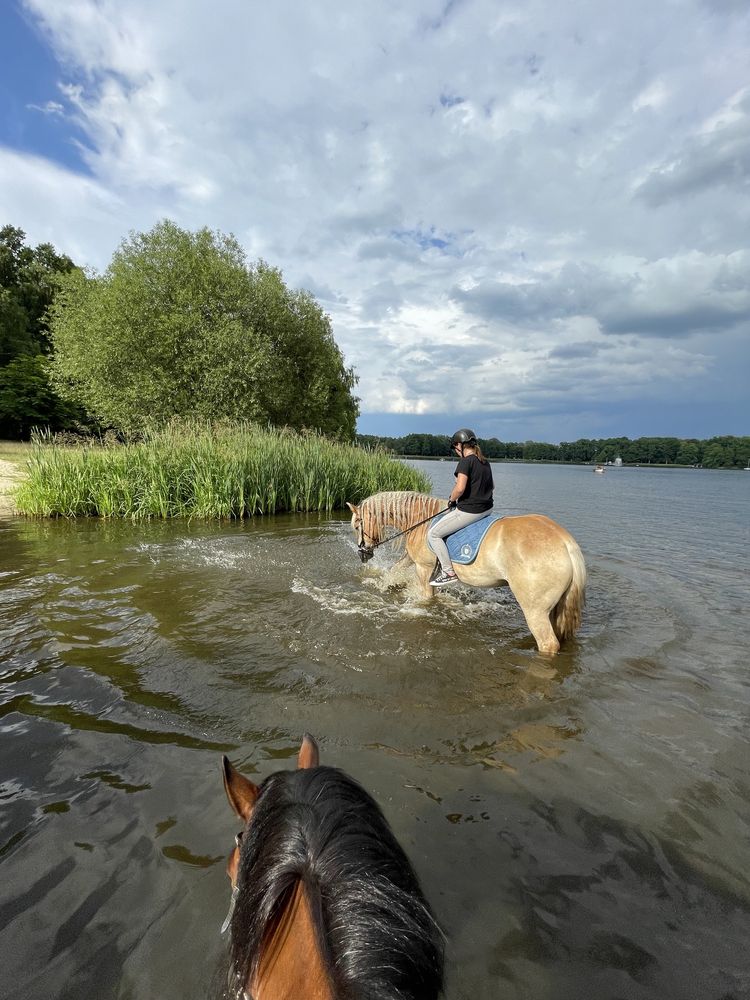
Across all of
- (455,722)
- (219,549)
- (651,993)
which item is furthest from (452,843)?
(219,549)

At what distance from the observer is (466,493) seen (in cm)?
632

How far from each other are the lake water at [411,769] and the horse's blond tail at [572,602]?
355 mm

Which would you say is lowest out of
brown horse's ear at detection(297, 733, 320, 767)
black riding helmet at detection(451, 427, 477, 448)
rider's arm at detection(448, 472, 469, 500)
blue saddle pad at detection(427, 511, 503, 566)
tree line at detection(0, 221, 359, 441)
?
blue saddle pad at detection(427, 511, 503, 566)

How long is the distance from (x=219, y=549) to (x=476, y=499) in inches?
254

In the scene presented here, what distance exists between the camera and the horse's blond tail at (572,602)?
5098mm

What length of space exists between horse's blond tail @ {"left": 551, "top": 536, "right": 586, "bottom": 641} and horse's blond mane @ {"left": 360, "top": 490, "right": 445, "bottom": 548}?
2701 millimetres

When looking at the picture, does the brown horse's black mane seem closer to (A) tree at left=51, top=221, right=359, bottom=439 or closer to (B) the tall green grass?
(B) the tall green grass

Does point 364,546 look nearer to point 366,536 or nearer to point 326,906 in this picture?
point 366,536

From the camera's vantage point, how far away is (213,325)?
87.7 feet

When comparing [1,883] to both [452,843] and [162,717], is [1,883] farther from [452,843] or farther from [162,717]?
[452,843]

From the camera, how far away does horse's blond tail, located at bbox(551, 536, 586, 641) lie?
510 centimetres

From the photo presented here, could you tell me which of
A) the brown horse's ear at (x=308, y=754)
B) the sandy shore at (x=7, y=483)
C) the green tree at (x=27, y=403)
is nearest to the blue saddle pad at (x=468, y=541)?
the brown horse's ear at (x=308, y=754)

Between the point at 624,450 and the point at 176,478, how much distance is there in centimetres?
14022

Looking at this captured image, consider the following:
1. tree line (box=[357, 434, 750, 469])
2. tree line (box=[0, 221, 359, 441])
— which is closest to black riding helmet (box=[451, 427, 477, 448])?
tree line (box=[0, 221, 359, 441])
